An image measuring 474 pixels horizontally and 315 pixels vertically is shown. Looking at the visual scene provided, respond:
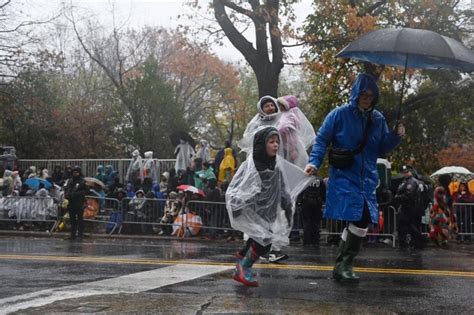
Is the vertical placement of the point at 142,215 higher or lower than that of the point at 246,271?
higher

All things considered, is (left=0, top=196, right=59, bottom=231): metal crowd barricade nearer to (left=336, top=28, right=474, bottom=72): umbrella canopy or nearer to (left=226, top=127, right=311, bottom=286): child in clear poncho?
(left=226, top=127, right=311, bottom=286): child in clear poncho

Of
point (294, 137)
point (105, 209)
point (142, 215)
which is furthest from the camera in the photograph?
point (105, 209)

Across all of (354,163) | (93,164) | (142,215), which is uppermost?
(93,164)

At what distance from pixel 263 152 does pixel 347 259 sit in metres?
1.33

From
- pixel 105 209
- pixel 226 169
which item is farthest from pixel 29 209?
pixel 226 169

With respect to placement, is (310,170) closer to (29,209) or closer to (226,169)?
(226,169)

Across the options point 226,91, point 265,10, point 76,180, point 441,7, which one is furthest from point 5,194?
point 226,91

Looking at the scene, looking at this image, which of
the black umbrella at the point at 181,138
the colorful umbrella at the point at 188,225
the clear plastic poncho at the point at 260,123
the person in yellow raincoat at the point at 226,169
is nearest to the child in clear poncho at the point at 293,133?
→ the clear plastic poncho at the point at 260,123

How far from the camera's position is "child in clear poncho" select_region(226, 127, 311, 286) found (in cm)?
720

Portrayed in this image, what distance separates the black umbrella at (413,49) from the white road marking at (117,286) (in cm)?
275

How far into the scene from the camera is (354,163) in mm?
7250

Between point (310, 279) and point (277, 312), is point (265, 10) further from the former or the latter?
point (277, 312)

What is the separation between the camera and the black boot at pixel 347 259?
23.9 ft

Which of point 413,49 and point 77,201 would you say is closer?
point 413,49
